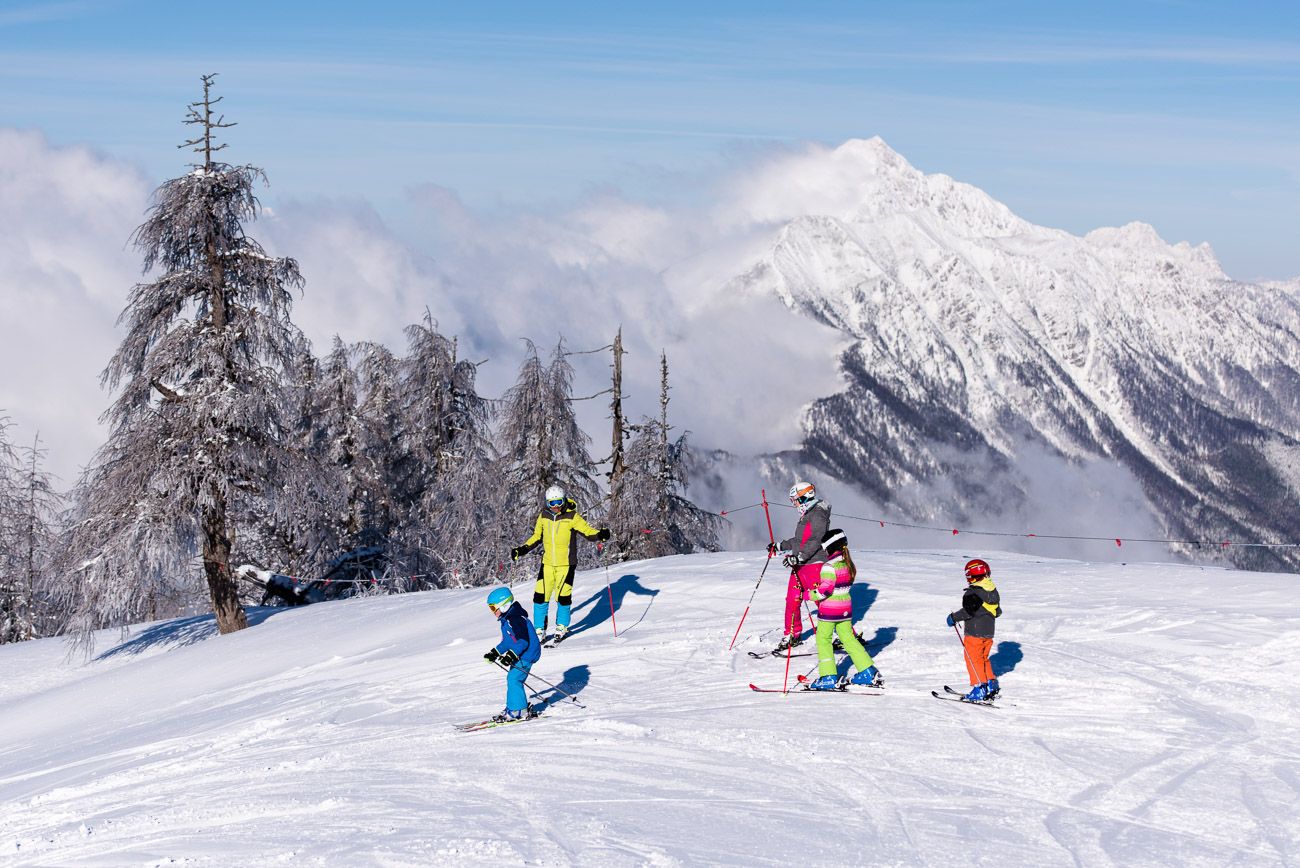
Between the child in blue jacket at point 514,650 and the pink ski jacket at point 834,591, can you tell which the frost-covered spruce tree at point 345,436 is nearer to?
the child in blue jacket at point 514,650

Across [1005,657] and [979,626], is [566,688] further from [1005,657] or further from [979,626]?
[1005,657]

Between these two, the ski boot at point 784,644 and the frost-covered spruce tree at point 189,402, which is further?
the frost-covered spruce tree at point 189,402

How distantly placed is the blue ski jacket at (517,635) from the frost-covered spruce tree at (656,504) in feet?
67.8

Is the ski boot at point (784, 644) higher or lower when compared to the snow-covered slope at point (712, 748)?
higher

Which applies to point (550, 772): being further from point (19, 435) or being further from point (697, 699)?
point (19, 435)

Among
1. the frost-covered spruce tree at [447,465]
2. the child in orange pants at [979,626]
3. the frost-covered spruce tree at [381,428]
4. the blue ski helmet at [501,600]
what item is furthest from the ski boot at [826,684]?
the frost-covered spruce tree at [381,428]

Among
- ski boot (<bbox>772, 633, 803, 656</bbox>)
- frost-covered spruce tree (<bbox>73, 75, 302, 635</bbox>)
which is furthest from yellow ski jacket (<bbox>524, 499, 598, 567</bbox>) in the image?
frost-covered spruce tree (<bbox>73, 75, 302, 635</bbox>)

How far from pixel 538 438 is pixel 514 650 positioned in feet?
72.6

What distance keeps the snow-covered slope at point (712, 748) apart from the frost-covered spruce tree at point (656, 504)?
609 inches

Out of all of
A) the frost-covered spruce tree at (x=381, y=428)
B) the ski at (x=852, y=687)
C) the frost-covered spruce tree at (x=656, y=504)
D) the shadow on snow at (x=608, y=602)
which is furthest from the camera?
the frost-covered spruce tree at (x=381, y=428)

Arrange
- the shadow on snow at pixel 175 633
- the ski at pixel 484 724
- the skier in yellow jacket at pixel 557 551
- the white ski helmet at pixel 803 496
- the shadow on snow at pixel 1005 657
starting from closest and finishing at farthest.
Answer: the ski at pixel 484 724 → the white ski helmet at pixel 803 496 → the shadow on snow at pixel 1005 657 → the skier in yellow jacket at pixel 557 551 → the shadow on snow at pixel 175 633

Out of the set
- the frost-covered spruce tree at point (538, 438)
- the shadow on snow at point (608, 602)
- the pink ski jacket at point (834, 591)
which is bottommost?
the shadow on snow at point (608, 602)

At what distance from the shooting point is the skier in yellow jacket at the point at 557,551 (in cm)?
1526

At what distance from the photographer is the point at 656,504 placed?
3575cm
